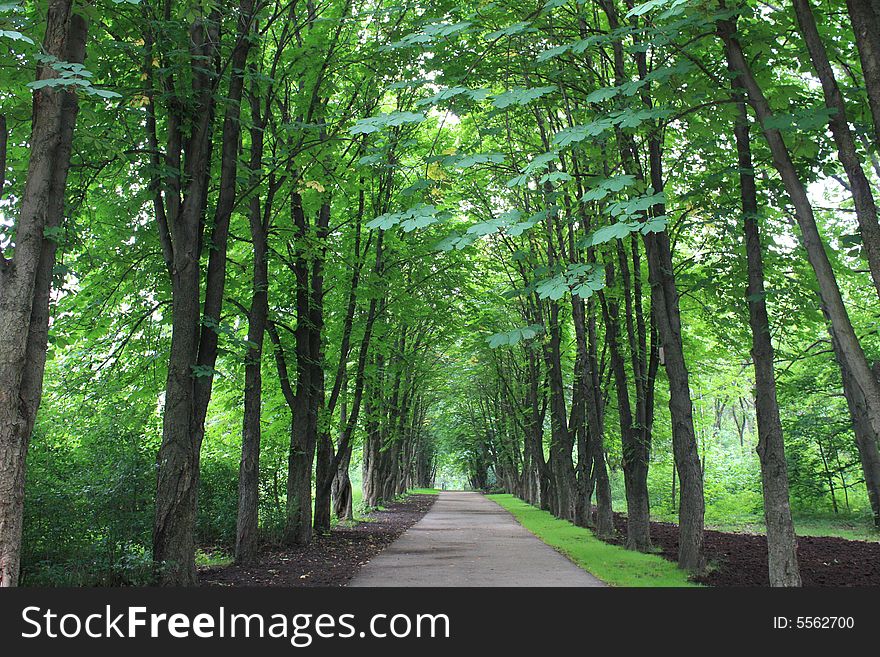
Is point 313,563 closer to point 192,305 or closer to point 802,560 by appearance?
point 192,305

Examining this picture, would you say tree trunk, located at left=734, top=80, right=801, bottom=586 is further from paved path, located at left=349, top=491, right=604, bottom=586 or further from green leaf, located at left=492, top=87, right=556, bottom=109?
green leaf, located at left=492, top=87, right=556, bottom=109

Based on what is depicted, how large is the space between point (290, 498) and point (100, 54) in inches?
370

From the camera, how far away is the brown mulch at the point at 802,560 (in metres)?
9.79

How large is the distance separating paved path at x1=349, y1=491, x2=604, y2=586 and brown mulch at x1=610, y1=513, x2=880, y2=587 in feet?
6.93

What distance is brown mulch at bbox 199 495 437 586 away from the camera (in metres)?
9.62

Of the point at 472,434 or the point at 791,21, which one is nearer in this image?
the point at 791,21

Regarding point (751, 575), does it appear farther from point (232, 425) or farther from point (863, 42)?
point (232, 425)

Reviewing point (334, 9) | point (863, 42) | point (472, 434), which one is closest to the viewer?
point (863, 42)

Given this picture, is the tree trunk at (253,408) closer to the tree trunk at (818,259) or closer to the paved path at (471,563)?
the paved path at (471,563)

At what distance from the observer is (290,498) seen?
14398 millimetres

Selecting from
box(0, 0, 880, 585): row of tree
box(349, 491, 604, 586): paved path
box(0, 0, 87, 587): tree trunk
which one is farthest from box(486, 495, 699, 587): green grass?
box(0, 0, 87, 587): tree trunk

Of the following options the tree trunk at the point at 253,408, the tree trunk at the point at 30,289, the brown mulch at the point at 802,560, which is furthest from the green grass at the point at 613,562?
the tree trunk at the point at 30,289

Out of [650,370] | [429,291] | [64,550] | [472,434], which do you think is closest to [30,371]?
[64,550]

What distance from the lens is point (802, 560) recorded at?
12039 millimetres
